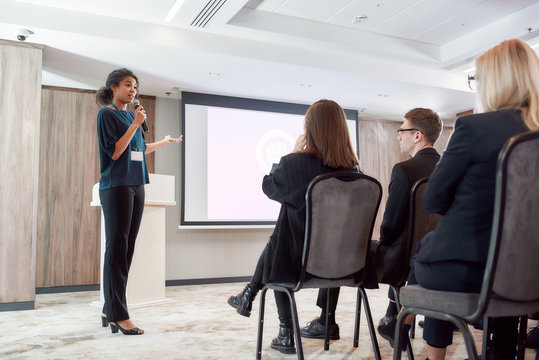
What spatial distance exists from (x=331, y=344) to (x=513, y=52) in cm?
171

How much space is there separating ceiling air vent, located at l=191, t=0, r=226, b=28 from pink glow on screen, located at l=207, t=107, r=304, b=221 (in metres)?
1.53

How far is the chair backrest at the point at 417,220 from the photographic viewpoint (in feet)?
6.41

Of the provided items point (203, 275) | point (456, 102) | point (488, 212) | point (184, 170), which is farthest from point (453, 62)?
point (488, 212)

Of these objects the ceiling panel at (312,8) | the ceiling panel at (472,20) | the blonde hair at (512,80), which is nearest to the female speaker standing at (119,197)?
the blonde hair at (512,80)

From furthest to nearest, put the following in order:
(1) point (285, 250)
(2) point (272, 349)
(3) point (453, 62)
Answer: (3) point (453, 62), (2) point (272, 349), (1) point (285, 250)

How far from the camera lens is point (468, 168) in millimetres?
1265

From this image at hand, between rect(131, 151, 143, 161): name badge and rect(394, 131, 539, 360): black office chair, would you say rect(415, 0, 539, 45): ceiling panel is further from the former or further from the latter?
rect(394, 131, 539, 360): black office chair

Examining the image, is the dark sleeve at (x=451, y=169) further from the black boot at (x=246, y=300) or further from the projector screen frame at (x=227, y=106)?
the projector screen frame at (x=227, y=106)

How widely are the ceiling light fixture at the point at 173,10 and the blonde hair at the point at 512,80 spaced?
3.41 meters

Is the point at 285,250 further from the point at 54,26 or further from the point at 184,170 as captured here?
the point at 184,170

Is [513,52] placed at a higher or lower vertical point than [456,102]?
lower

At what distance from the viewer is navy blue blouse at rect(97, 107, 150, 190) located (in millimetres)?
2652

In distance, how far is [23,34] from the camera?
4043 millimetres

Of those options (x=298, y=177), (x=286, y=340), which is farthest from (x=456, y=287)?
(x=286, y=340)
